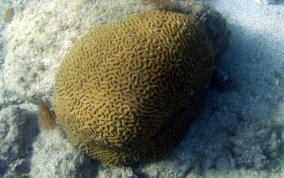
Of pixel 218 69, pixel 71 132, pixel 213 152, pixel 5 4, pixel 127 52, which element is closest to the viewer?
pixel 127 52

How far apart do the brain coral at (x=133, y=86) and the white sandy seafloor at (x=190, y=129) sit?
582 mm

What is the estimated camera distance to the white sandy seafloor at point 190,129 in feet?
15.0

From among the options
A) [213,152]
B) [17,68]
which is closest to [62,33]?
[17,68]

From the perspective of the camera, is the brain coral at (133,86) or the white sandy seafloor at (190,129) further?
the white sandy seafloor at (190,129)

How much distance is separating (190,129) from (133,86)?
2.12 m

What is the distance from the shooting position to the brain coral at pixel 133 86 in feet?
11.4

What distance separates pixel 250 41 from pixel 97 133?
531cm

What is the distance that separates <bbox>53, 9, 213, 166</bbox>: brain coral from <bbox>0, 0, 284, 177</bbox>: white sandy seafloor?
582 mm

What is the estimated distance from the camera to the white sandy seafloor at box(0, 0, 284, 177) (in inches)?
180

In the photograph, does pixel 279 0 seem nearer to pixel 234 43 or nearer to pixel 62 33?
pixel 234 43

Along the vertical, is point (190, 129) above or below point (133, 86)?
below

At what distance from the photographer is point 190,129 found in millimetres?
4781

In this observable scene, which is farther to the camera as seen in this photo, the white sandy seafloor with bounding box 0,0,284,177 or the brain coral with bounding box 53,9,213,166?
the white sandy seafloor with bounding box 0,0,284,177

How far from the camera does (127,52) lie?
361 centimetres
